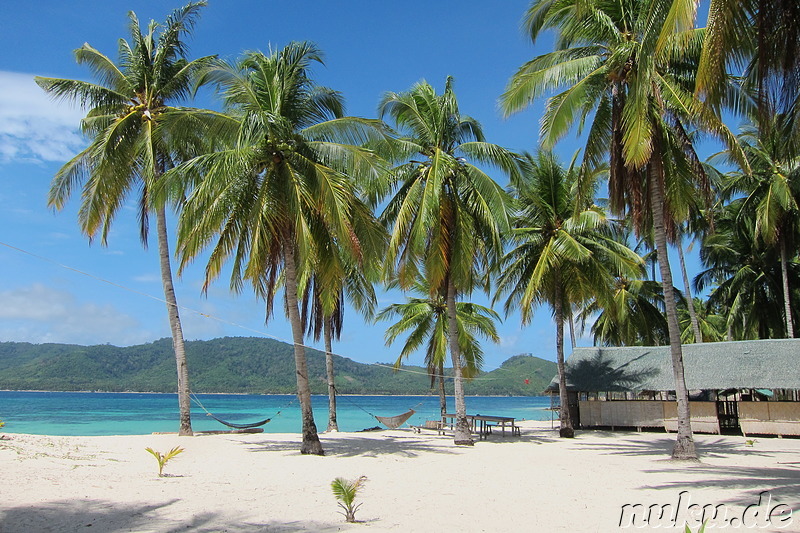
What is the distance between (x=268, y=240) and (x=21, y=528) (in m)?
7.98

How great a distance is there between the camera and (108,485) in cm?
896

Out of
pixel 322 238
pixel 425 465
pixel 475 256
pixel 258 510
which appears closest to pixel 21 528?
pixel 258 510

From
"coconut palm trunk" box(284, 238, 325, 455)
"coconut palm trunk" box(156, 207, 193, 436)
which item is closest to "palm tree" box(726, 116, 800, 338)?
"coconut palm trunk" box(284, 238, 325, 455)

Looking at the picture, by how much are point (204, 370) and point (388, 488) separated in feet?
377

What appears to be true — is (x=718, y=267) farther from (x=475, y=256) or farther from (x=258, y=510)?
(x=258, y=510)

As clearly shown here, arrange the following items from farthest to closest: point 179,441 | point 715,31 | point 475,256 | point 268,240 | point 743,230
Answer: point 743,230 → point 475,256 → point 179,441 → point 268,240 → point 715,31

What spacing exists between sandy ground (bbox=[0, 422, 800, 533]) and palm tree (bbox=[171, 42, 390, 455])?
3.09m

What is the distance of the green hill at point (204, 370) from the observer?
367 feet

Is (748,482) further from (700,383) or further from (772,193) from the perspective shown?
(772,193)

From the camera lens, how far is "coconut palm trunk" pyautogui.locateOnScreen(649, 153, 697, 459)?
13219 millimetres

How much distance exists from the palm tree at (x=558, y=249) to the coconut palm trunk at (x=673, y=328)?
4895 millimetres

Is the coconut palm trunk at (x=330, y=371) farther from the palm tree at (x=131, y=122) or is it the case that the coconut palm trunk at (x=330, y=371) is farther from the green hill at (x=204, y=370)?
the green hill at (x=204, y=370)

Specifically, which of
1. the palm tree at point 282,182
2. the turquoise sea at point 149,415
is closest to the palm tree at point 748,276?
the turquoise sea at point 149,415

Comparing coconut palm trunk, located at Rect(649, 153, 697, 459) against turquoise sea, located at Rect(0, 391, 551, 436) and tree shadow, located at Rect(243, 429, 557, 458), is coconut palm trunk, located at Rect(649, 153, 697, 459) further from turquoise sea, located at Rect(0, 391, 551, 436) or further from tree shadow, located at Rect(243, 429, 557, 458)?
turquoise sea, located at Rect(0, 391, 551, 436)
